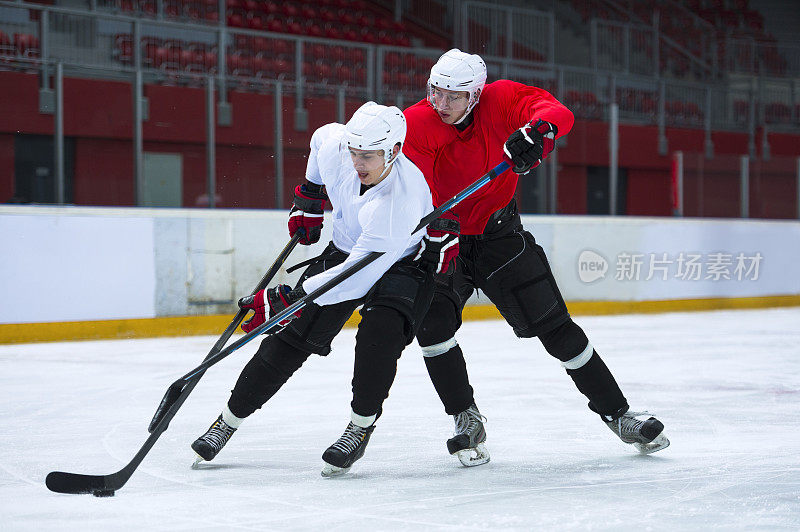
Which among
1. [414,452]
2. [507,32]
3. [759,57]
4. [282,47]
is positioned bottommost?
[414,452]

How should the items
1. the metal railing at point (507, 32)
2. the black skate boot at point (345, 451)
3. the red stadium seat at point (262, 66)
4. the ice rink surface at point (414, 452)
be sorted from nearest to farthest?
the ice rink surface at point (414, 452) → the black skate boot at point (345, 451) → the red stadium seat at point (262, 66) → the metal railing at point (507, 32)

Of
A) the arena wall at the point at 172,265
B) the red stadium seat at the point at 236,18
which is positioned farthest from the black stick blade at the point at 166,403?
the red stadium seat at the point at 236,18

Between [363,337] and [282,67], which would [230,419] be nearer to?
[363,337]

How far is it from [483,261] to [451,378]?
33 centimetres

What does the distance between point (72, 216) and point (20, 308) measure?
0.59 metres

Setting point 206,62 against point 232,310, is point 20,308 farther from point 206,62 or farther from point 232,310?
point 206,62

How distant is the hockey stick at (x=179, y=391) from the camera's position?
2.31 metres

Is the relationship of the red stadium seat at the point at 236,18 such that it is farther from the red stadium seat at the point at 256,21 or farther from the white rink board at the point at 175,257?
the white rink board at the point at 175,257

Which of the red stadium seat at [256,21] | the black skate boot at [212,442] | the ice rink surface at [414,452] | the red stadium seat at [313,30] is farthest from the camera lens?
the red stadium seat at [313,30]

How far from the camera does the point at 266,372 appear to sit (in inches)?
102

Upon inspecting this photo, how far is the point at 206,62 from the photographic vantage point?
7.92m

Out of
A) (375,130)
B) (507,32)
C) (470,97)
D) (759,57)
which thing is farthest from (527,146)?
(759,57)

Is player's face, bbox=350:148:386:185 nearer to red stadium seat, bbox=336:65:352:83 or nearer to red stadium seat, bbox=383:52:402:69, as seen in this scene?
red stadium seat, bbox=336:65:352:83

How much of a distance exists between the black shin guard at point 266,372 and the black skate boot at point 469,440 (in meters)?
0.46
